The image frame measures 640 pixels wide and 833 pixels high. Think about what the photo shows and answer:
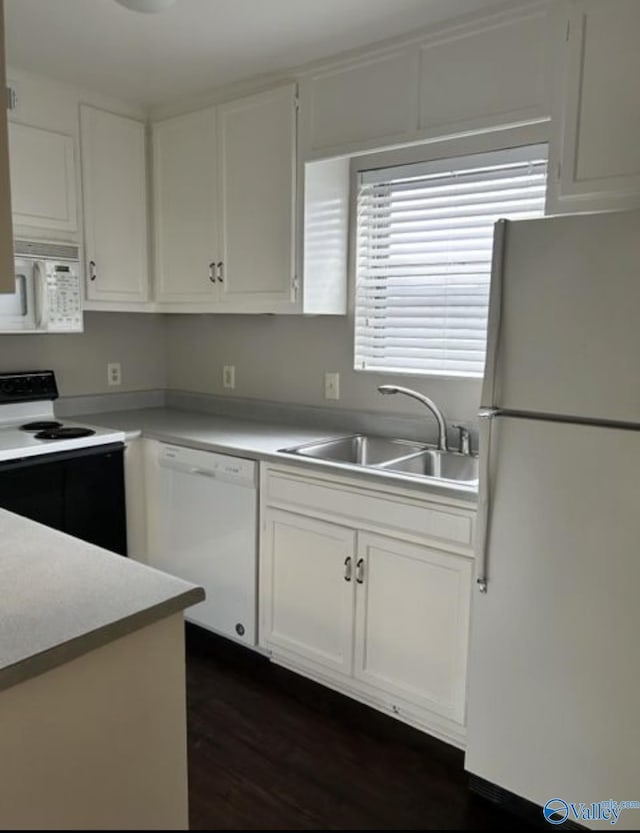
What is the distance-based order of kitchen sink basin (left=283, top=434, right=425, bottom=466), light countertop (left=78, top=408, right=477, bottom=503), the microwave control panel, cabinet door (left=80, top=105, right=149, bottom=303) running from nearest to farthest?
light countertop (left=78, top=408, right=477, bottom=503)
kitchen sink basin (left=283, top=434, right=425, bottom=466)
the microwave control panel
cabinet door (left=80, top=105, right=149, bottom=303)

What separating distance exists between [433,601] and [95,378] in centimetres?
216

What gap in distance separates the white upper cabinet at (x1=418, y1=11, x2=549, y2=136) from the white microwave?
161cm

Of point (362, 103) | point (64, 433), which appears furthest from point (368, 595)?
point (362, 103)

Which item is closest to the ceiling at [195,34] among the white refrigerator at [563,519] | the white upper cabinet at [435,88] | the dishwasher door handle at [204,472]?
the white upper cabinet at [435,88]

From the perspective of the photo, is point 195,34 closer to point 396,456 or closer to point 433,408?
point 433,408

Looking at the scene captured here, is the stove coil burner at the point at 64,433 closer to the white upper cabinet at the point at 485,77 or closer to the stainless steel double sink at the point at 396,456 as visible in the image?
the stainless steel double sink at the point at 396,456

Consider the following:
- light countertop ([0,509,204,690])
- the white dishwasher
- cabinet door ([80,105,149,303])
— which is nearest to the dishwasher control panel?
the white dishwasher

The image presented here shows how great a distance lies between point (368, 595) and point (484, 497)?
662 mm

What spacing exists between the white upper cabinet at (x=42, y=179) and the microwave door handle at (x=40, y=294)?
0.60ft

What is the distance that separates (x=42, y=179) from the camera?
2.79 metres

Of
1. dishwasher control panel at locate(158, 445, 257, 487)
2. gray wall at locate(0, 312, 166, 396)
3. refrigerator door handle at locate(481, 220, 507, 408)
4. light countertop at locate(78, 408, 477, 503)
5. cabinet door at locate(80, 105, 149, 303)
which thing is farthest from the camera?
gray wall at locate(0, 312, 166, 396)

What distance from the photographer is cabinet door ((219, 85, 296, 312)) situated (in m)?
2.69

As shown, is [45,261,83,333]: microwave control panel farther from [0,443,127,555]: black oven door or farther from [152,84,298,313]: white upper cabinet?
[0,443,127,555]: black oven door

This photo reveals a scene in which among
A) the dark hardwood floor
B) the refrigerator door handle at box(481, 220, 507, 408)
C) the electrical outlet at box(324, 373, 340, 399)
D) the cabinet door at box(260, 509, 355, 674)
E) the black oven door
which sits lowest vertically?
the dark hardwood floor
